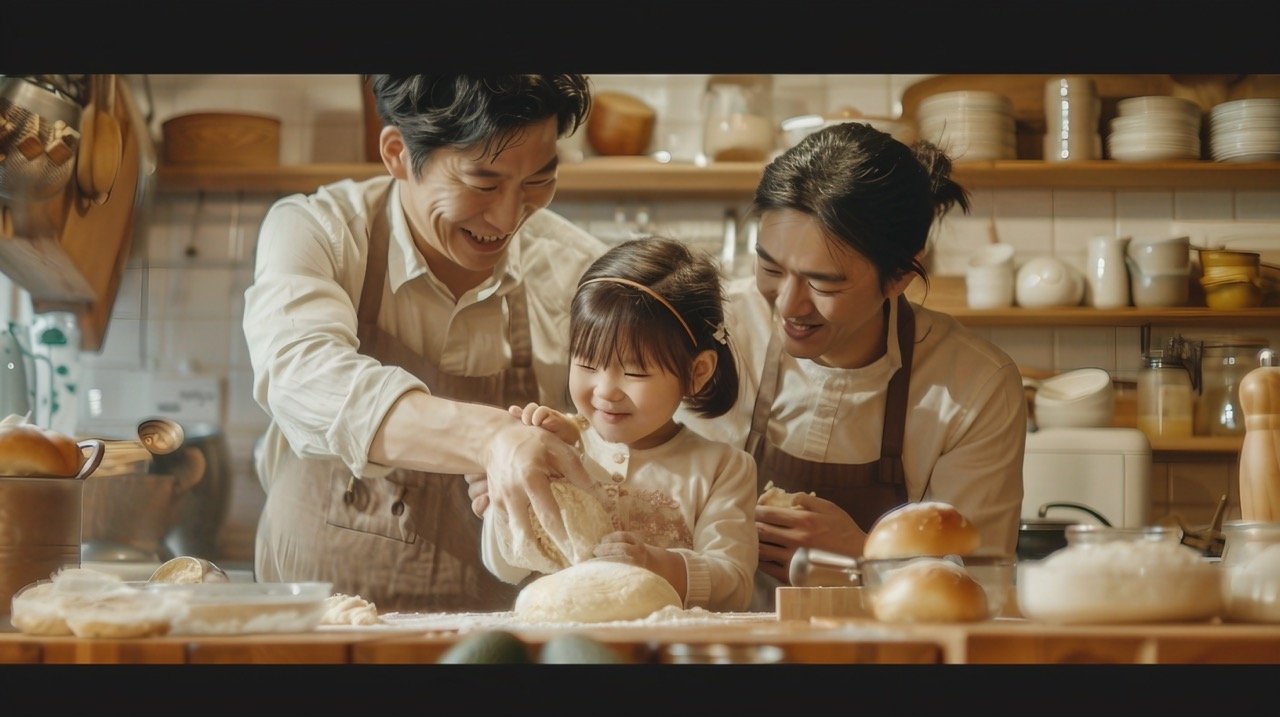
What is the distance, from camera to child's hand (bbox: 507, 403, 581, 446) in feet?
4.46

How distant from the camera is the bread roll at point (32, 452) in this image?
1.22m

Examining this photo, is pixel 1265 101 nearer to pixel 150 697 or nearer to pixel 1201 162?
pixel 1201 162

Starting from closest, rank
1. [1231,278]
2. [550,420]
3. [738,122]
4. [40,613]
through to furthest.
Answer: [40,613]
[550,420]
[1231,278]
[738,122]

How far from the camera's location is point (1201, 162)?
1.49 meters

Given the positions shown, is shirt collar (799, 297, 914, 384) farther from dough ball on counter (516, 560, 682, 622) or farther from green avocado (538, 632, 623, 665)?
green avocado (538, 632, 623, 665)

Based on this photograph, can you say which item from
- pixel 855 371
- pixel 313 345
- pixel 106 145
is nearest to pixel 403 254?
pixel 313 345

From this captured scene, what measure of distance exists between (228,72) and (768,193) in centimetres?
67

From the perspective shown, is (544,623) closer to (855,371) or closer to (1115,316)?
(855,371)

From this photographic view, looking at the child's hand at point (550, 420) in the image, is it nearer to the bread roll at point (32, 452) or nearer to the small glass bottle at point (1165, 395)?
the bread roll at point (32, 452)

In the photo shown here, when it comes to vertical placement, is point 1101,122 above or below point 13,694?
above

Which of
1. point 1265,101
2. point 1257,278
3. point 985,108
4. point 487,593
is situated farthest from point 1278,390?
point 487,593

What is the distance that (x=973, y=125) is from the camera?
1.62 m

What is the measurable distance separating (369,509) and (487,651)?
60 centimetres

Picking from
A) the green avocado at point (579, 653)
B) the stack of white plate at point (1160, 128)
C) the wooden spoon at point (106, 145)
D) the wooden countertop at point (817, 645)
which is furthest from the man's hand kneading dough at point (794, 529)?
the wooden spoon at point (106, 145)
